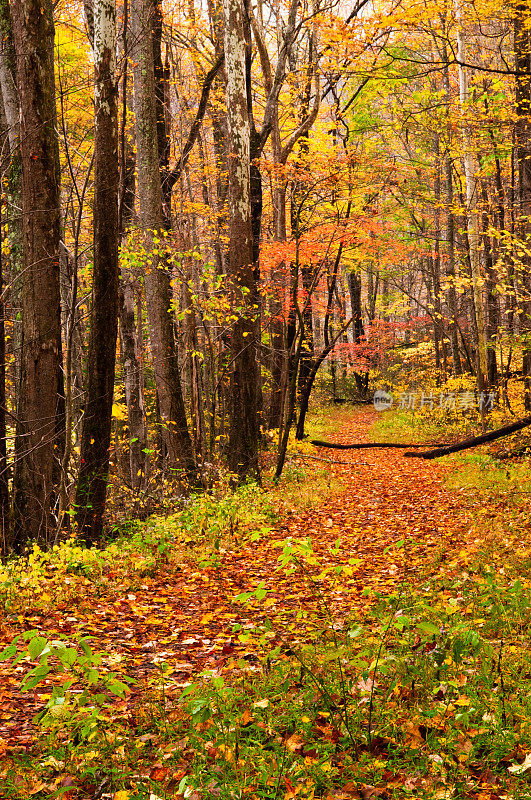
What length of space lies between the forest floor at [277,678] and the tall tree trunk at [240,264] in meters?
3.69

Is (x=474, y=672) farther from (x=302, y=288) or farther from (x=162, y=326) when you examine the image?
(x=302, y=288)

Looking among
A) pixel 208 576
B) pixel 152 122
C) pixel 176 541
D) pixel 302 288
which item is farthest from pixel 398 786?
pixel 302 288

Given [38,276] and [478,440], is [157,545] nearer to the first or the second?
[38,276]

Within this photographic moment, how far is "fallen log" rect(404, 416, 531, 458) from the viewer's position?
9.39 m

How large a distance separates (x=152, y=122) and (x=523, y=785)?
10.3 m

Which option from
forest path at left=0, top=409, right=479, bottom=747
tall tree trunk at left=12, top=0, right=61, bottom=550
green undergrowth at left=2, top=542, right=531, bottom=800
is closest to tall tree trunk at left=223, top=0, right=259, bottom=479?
forest path at left=0, top=409, right=479, bottom=747

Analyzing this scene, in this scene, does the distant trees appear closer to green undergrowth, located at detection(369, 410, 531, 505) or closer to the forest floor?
green undergrowth, located at detection(369, 410, 531, 505)

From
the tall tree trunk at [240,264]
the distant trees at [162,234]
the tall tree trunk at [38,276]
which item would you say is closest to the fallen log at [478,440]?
the distant trees at [162,234]

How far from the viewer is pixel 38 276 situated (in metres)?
6.20

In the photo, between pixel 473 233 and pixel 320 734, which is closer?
pixel 320 734

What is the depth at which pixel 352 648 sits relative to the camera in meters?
3.71

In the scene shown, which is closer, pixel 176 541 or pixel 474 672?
pixel 474 672

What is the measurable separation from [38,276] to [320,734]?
526cm

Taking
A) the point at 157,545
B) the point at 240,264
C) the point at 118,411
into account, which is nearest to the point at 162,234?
the point at 240,264
